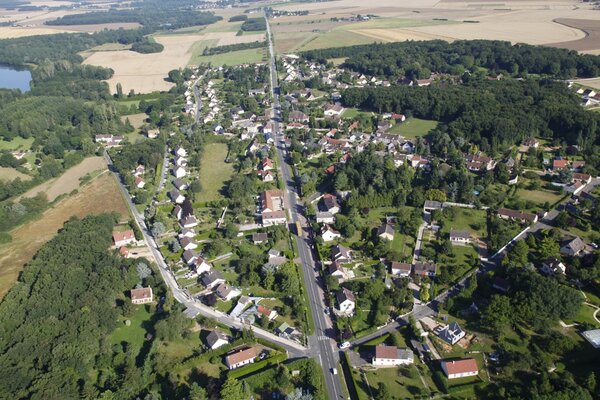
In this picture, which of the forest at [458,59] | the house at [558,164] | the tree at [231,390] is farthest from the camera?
the forest at [458,59]

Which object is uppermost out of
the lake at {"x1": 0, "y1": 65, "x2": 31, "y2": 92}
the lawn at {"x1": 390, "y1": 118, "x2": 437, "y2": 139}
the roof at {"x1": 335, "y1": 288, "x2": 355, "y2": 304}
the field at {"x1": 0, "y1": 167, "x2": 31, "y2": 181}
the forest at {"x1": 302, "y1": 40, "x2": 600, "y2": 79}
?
the forest at {"x1": 302, "y1": 40, "x2": 600, "y2": 79}

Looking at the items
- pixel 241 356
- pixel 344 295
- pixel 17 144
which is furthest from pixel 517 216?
pixel 17 144

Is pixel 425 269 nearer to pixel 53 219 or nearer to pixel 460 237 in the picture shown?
pixel 460 237

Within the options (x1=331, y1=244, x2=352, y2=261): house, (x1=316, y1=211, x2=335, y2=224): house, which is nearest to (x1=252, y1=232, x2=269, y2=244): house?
(x1=316, y1=211, x2=335, y2=224): house

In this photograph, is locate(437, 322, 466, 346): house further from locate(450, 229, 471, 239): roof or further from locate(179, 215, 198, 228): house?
locate(179, 215, 198, 228): house

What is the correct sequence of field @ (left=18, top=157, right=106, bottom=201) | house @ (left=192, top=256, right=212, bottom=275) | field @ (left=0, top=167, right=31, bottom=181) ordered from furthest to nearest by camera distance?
field @ (left=0, top=167, right=31, bottom=181), field @ (left=18, top=157, right=106, bottom=201), house @ (left=192, top=256, right=212, bottom=275)

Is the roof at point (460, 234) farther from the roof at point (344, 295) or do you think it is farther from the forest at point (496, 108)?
the forest at point (496, 108)

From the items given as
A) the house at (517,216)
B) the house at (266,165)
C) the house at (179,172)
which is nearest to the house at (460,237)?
the house at (517,216)

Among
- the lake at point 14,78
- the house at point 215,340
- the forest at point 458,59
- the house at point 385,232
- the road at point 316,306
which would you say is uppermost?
the forest at point 458,59
